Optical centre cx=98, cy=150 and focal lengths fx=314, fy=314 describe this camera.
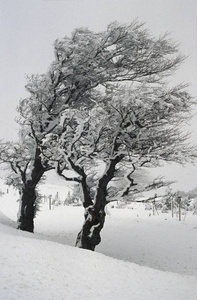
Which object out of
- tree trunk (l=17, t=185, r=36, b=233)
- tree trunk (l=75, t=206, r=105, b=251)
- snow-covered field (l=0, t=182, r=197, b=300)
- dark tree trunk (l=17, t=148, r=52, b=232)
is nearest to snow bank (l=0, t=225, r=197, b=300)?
snow-covered field (l=0, t=182, r=197, b=300)

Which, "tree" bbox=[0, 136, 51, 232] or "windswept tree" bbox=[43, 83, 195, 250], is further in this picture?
"tree" bbox=[0, 136, 51, 232]

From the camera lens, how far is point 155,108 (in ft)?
35.2

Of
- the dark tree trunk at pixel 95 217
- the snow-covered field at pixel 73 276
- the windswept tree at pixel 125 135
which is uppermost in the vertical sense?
the windswept tree at pixel 125 135

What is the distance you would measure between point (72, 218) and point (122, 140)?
1764cm

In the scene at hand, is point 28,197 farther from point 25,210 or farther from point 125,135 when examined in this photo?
point 125,135

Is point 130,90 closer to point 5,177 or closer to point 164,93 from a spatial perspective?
point 164,93

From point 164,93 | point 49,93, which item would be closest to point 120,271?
point 164,93

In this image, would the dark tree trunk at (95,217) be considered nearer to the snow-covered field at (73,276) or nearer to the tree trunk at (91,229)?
the tree trunk at (91,229)

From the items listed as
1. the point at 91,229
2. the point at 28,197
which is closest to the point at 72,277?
the point at 91,229


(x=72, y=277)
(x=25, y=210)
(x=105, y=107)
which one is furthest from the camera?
(x=25, y=210)

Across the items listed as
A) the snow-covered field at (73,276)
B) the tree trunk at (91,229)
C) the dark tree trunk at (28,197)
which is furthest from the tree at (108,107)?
the snow-covered field at (73,276)

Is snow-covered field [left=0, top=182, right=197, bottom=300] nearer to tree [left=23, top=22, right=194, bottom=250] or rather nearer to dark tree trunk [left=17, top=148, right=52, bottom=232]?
tree [left=23, top=22, right=194, bottom=250]

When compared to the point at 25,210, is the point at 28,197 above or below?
above

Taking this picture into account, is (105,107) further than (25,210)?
No
